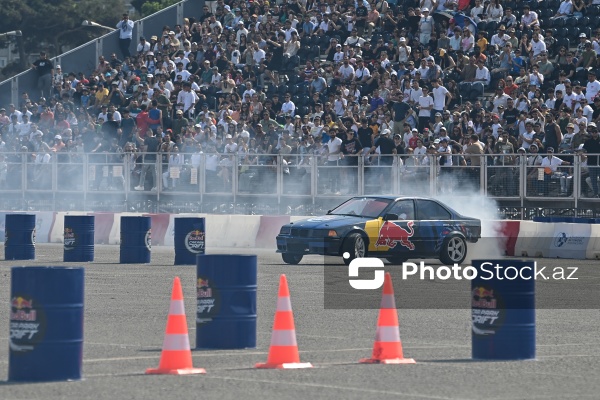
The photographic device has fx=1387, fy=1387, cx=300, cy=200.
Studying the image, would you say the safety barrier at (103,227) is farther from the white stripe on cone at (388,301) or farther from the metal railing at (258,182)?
the white stripe on cone at (388,301)

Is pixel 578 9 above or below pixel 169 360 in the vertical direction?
above

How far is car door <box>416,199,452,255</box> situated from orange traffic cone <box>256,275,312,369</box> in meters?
13.7

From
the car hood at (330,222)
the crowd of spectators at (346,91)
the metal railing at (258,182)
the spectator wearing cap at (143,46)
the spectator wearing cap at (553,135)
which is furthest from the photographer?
the spectator wearing cap at (143,46)

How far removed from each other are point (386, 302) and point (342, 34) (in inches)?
1108

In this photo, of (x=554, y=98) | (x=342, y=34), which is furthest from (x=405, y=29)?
(x=554, y=98)

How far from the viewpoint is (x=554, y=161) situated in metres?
27.7

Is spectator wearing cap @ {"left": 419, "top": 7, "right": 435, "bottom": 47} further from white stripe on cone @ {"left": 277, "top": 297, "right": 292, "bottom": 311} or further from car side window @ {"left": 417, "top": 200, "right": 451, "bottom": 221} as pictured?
white stripe on cone @ {"left": 277, "top": 297, "right": 292, "bottom": 311}

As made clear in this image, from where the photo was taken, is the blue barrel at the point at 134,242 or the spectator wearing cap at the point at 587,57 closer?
the blue barrel at the point at 134,242

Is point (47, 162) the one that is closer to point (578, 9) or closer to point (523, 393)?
point (578, 9)

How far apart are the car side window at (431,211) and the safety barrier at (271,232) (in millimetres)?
2384

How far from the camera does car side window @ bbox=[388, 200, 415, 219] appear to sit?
989 inches

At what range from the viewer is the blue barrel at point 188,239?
24.1 metres

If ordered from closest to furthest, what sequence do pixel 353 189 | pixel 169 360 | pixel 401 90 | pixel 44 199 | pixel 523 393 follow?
1. pixel 523 393
2. pixel 169 360
3. pixel 353 189
4. pixel 401 90
5. pixel 44 199

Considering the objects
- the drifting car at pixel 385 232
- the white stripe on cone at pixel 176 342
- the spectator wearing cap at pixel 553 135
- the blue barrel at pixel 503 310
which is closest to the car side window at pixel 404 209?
the drifting car at pixel 385 232
